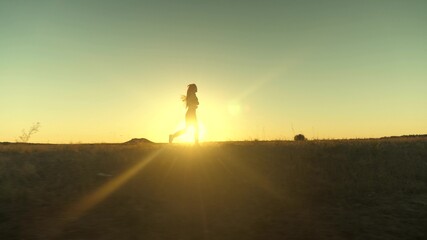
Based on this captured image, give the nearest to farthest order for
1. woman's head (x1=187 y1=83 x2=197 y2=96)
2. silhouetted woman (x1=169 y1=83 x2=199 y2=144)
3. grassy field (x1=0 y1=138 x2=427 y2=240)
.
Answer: grassy field (x1=0 y1=138 x2=427 y2=240) → silhouetted woman (x1=169 y1=83 x2=199 y2=144) → woman's head (x1=187 y1=83 x2=197 y2=96)

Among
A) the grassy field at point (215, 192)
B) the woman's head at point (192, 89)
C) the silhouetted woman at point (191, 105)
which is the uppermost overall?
the woman's head at point (192, 89)

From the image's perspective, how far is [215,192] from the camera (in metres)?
13.6

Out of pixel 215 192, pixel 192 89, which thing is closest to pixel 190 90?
pixel 192 89

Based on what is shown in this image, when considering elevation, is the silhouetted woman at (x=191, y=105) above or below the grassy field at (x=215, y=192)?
above

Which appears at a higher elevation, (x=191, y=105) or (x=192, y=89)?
(x=192, y=89)

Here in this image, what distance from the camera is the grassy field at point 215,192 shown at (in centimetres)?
1098

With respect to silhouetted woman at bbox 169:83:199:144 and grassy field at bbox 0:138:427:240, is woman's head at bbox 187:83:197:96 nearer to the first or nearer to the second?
silhouetted woman at bbox 169:83:199:144

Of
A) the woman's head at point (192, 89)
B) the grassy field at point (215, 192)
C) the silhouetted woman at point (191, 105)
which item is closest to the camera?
the grassy field at point (215, 192)

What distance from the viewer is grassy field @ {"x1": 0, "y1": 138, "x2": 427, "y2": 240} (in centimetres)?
1098

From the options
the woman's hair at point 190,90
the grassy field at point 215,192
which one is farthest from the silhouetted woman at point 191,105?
the grassy field at point 215,192

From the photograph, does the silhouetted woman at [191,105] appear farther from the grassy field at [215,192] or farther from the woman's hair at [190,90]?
the grassy field at [215,192]

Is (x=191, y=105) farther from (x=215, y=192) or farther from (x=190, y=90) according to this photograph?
(x=215, y=192)

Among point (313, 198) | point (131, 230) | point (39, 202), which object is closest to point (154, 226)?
point (131, 230)

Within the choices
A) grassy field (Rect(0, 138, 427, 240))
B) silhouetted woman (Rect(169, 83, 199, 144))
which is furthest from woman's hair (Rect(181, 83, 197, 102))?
grassy field (Rect(0, 138, 427, 240))
